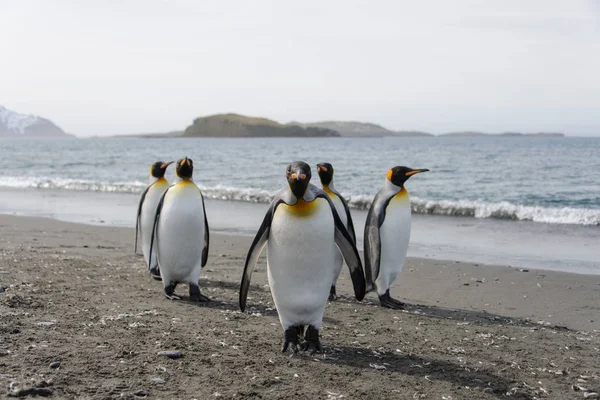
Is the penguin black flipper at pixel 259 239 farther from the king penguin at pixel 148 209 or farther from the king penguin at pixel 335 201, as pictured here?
the king penguin at pixel 148 209

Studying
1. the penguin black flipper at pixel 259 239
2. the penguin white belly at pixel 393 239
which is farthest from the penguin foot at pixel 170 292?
the penguin white belly at pixel 393 239

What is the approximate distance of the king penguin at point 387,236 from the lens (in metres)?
6.54

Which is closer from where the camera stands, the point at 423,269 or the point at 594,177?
the point at 423,269

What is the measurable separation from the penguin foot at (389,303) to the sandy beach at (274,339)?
164 mm

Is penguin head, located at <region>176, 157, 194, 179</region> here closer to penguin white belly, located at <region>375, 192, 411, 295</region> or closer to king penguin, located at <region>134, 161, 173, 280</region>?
king penguin, located at <region>134, 161, 173, 280</region>

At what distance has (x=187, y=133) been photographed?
469 ft

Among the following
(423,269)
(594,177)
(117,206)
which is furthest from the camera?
(594,177)

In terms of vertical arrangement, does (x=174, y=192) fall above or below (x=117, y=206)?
above

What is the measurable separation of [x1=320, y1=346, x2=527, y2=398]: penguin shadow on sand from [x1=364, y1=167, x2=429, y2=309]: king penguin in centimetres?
193

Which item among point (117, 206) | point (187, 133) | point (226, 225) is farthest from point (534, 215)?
point (187, 133)

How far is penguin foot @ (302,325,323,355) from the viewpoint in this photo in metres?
4.50

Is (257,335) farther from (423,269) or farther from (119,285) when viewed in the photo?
(423,269)

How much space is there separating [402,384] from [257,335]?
1334 millimetres

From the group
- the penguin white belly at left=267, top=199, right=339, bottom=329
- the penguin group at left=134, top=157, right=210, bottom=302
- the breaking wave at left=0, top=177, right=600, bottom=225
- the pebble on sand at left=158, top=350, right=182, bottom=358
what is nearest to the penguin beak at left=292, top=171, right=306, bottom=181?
the penguin white belly at left=267, top=199, right=339, bottom=329
